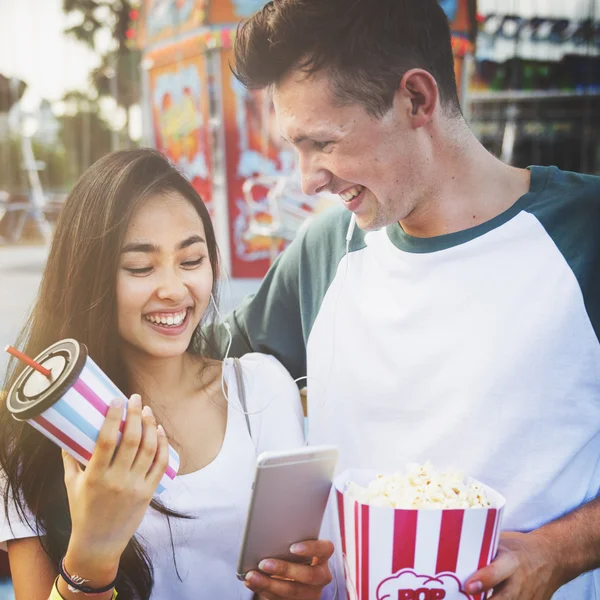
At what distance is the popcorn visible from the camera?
98 centimetres

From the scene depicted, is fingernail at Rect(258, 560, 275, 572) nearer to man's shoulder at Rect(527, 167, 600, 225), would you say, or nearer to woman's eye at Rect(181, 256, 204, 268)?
woman's eye at Rect(181, 256, 204, 268)

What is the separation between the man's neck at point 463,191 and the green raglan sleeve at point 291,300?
Answer: 236 millimetres

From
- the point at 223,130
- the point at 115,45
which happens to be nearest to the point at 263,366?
the point at 223,130

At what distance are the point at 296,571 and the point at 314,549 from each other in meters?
0.04

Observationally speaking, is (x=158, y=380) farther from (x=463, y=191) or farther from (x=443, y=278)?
(x=463, y=191)

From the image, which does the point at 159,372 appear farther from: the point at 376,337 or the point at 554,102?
the point at 554,102

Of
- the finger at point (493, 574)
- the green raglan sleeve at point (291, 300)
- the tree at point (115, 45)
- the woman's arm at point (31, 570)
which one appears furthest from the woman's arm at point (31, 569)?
the tree at point (115, 45)

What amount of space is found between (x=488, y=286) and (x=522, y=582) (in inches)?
20.5

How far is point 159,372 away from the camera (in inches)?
56.7

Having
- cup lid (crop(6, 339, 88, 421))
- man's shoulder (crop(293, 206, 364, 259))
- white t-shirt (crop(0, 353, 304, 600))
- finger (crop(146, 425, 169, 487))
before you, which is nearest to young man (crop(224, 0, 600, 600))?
man's shoulder (crop(293, 206, 364, 259))

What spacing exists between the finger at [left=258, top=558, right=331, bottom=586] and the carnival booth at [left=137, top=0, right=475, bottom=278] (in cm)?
438

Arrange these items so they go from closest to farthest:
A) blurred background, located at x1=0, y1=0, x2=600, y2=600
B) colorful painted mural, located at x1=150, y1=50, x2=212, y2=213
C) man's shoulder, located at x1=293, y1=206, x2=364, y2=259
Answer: man's shoulder, located at x1=293, y1=206, x2=364, y2=259, blurred background, located at x1=0, y1=0, x2=600, y2=600, colorful painted mural, located at x1=150, y1=50, x2=212, y2=213

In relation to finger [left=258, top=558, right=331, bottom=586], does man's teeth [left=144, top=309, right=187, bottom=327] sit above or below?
above

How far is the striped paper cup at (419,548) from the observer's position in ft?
3.13
